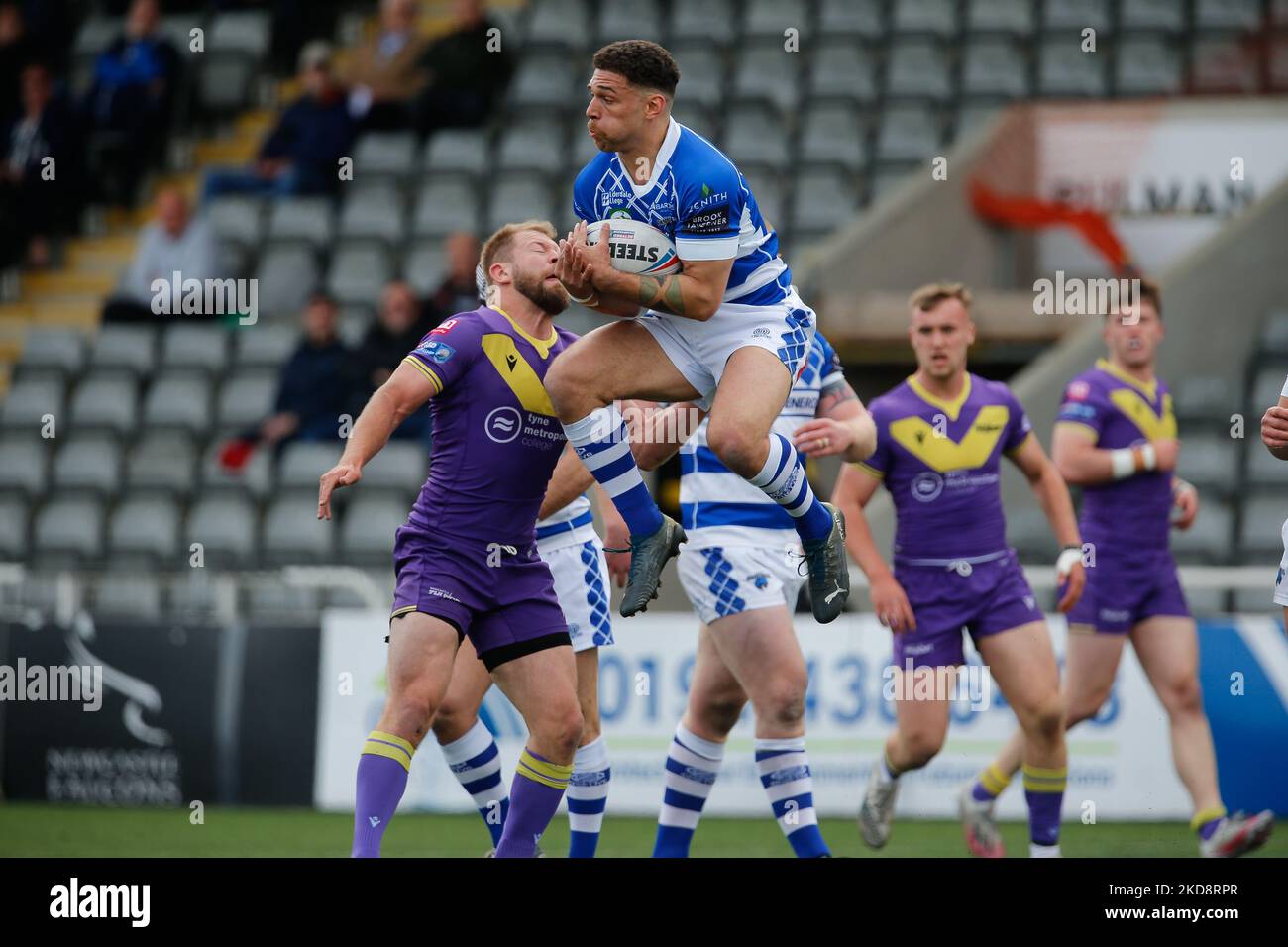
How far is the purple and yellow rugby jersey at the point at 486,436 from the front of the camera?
6.66m

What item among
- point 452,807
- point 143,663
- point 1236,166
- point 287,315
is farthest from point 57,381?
point 1236,166

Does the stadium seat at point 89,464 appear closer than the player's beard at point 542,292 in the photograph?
No

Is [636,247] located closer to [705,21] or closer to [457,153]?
[457,153]

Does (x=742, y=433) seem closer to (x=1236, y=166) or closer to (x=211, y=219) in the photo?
(x=1236, y=166)

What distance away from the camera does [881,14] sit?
1673 cm

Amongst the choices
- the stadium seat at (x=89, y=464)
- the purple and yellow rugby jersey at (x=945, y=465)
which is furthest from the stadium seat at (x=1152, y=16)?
the stadium seat at (x=89, y=464)

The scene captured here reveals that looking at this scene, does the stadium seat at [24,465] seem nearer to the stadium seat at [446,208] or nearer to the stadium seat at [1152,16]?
the stadium seat at [446,208]

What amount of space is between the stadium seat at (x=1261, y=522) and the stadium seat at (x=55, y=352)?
9.22m

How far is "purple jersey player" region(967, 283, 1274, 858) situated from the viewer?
8.73 metres

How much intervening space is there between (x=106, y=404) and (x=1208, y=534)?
27.7 feet

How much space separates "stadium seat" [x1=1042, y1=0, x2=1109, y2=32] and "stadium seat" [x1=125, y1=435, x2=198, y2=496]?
781 centimetres

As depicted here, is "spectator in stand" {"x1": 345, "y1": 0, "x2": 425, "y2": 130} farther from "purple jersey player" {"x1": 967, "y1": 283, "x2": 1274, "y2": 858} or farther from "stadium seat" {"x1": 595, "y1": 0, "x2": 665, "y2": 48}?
"purple jersey player" {"x1": 967, "y1": 283, "x2": 1274, "y2": 858}

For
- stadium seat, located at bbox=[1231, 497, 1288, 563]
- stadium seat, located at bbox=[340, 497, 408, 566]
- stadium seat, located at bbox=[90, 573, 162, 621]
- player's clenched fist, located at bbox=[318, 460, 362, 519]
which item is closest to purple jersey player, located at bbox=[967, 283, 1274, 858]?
stadium seat, located at bbox=[1231, 497, 1288, 563]

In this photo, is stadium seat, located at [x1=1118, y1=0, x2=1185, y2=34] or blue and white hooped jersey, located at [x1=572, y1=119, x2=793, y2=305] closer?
blue and white hooped jersey, located at [x1=572, y1=119, x2=793, y2=305]
